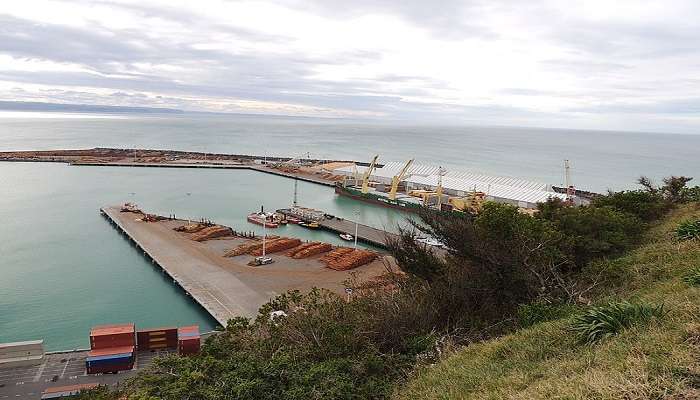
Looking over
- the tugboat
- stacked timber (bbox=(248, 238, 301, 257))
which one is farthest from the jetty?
stacked timber (bbox=(248, 238, 301, 257))

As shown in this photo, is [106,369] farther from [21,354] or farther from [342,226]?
[342,226]

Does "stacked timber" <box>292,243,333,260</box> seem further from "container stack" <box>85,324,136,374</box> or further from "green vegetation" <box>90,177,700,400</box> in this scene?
"green vegetation" <box>90,177,700,400</box>

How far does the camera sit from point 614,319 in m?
4.36


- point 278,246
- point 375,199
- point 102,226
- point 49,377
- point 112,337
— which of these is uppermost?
point 375,199

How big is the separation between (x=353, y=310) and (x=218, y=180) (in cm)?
3776

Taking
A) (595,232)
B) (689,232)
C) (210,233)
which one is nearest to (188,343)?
(595,232)

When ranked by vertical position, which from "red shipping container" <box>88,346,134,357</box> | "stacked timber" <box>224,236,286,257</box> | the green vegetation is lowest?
"red shipping container" <box>88,346,134,357</box>

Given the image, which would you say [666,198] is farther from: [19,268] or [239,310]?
[19,268]

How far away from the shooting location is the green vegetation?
3643 mm

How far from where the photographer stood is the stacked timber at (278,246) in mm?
19047

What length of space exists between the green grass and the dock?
30.3 ft

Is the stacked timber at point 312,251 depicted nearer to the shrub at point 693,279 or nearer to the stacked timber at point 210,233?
the stacked timber at point 210,233

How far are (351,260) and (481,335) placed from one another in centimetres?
1215

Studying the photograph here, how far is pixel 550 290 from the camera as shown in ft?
23.2
